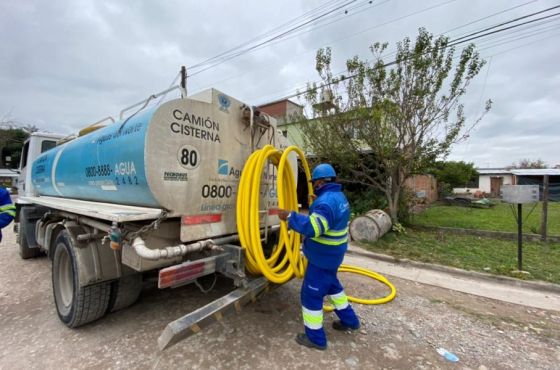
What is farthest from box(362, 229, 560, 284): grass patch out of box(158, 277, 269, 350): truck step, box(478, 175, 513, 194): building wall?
box(478, 175, 513, 194): building wall

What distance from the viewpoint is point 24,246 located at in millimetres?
5297

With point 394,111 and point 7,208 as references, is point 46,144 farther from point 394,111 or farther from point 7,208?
point 394,111

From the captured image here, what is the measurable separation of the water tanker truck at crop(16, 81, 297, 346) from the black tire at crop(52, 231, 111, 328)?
0.01m

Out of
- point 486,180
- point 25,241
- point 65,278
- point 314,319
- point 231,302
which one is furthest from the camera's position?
point 486,180

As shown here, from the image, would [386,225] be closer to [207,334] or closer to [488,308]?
[488,308]

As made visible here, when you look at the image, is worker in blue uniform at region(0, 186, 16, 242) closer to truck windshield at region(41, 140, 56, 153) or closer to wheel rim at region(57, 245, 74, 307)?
wheel rim at region(57, 245, 74, 307)

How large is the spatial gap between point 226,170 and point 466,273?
451 cm

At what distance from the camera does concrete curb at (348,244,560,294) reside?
406cm

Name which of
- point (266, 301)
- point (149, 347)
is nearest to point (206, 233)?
point (149, 347)

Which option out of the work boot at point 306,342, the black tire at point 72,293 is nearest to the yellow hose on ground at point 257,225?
the work boot at point 306,342

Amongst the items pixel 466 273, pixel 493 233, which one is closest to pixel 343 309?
pixel 466 273

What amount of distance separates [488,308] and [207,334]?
3568mm

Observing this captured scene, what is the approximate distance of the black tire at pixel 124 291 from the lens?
2.94 m

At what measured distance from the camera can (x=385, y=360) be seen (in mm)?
2443
